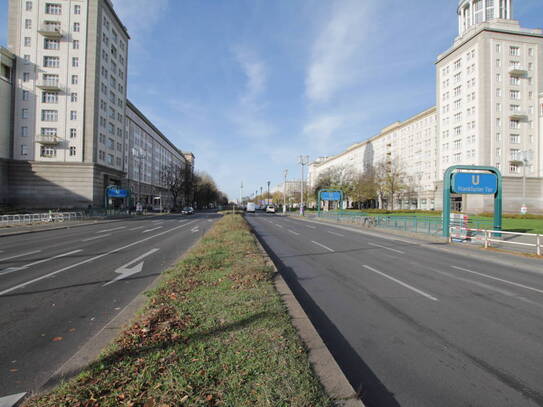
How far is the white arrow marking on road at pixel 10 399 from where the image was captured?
8.82ft

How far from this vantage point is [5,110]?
40.8m

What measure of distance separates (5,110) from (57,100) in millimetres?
6704

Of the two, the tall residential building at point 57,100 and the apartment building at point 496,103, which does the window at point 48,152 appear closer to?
the tall residential building at point 57,100

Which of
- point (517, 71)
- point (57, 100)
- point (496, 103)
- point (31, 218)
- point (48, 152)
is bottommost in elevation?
point (31, 218)

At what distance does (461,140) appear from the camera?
5403 cm

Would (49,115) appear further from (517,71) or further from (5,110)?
(517,71)

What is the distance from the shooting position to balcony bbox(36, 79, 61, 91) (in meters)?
41.4

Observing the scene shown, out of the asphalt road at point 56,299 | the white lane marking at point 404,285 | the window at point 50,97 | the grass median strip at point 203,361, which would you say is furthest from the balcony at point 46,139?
the white lane marking at point 404,285

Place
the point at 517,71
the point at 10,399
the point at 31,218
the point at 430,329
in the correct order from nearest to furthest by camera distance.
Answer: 1. the point at 10,399
2. the point at 430,329
3. the point at 31,218
4. the point at 517,71

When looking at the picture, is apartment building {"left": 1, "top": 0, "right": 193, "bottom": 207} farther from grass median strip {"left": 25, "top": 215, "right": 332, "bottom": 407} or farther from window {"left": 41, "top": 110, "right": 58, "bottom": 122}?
grass median strip {"left": 25, "top": 215, "right": 332, "bottom": 407}

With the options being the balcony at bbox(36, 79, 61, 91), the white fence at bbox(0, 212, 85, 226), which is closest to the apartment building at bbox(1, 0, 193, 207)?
the balcony at bbox(36, 79, 61, 91)

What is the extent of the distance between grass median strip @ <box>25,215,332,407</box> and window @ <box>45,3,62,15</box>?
2248 inches

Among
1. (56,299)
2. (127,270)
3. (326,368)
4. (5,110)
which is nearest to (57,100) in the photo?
(5,110)

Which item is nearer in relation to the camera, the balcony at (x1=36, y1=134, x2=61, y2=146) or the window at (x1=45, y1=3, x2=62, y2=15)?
the balcony at (x1=36, y1=134, x2=61, y2=146)
